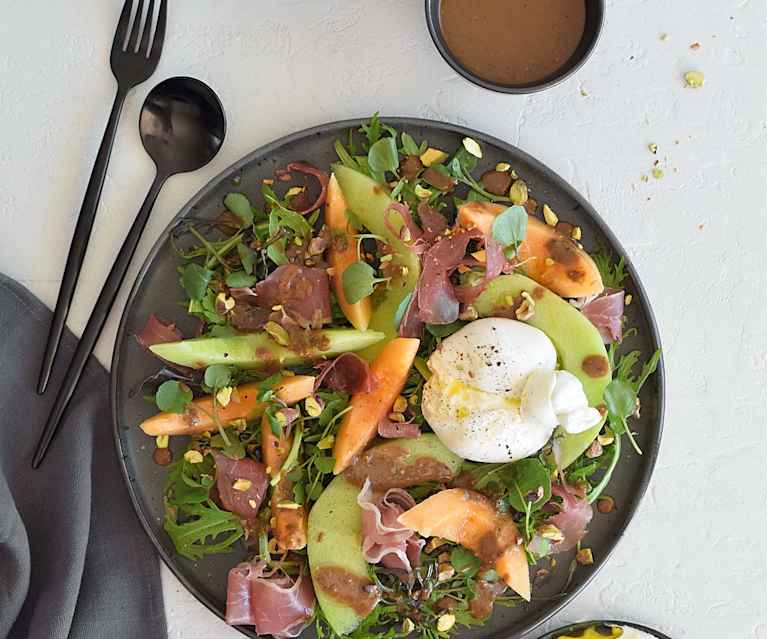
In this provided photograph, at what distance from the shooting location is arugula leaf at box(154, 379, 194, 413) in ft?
4.80

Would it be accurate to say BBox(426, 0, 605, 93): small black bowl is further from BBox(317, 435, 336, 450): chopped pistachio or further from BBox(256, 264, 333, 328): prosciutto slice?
BBox(317, 435, 336, 450): chopped pistachio

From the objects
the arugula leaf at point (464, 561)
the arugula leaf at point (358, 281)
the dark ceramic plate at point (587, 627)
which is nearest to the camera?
the arugula leaf at point (358, 281)

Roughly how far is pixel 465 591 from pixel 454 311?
501 mm

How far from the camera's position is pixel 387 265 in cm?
148

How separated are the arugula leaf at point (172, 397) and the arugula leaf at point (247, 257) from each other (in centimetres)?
23

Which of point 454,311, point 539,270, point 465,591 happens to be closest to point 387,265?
point 454,311

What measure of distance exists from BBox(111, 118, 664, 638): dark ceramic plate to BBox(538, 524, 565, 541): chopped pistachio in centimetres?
13

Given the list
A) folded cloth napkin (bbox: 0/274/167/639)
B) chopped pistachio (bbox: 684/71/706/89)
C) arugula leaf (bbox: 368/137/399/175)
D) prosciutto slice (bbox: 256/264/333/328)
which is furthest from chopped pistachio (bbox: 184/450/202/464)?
chopped pistachio (bbox: 684/71/706/89)

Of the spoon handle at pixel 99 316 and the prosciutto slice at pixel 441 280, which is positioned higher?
the prosciutto slice at pixel 441 280

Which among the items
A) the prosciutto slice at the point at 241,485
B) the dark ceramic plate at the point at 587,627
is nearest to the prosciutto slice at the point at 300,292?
the prosciutto slice at the point at 241,485

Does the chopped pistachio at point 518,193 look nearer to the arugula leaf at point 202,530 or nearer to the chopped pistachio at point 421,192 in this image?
the chopped pistachio at point 421,192

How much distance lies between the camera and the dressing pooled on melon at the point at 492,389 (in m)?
1.42

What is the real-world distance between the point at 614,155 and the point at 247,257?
2.33 feet

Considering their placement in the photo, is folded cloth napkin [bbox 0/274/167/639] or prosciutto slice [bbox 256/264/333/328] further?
folded cloth napkin [bbox 0/274/167/639]
